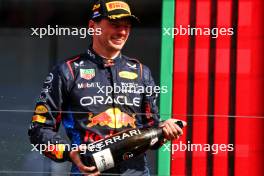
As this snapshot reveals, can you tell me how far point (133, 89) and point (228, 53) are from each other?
1.36ft

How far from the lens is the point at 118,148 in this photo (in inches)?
80.4

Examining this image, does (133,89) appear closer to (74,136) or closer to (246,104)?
(74,136)

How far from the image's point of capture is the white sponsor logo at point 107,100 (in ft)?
6.77

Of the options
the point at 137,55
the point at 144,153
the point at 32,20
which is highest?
the point at 32,20

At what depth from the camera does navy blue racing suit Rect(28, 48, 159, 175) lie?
2.06 metres

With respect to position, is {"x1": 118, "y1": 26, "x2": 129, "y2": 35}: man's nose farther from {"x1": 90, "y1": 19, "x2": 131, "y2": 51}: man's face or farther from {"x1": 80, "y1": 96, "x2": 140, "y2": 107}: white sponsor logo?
{"x1": 80, "y1": 96, "x2": 140, "y2": 107}: white sponsor logo

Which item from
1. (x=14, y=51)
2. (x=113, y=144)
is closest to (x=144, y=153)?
(x=113, y=144)

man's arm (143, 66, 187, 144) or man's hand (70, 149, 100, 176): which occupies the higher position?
man's arm (143, 66, 187, 144)

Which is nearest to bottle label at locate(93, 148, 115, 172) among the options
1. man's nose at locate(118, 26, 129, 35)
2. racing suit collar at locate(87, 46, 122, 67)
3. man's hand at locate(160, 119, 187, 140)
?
man's hand at locate(160, 119, 187, 140)

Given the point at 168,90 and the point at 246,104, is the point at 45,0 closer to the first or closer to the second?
the point at 168,90

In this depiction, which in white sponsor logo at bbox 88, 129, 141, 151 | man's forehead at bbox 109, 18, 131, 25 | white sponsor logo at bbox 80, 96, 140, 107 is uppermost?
man's forehead at bbox 109, 18, 131, 25

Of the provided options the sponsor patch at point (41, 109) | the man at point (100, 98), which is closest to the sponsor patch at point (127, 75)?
the man at point (100, 98)

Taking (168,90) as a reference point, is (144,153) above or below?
below

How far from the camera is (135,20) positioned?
82.4 inches
